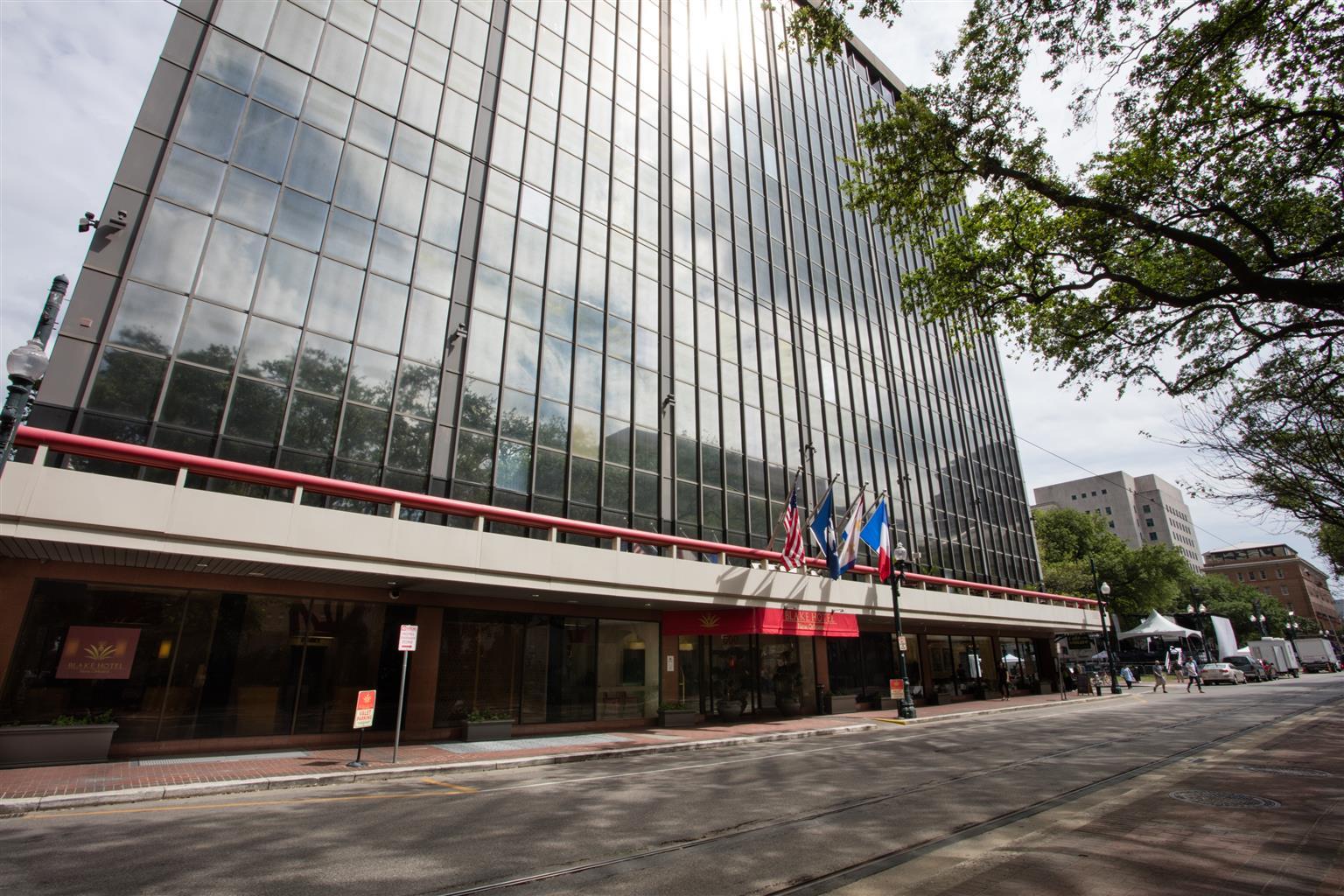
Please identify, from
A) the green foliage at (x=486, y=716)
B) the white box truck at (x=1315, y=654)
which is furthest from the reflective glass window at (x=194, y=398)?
the white box truck at (x=1315, y=654)

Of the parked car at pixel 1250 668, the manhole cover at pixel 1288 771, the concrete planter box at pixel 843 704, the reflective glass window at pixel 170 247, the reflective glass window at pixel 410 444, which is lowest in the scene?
the manhole cover at pixel 1288 771

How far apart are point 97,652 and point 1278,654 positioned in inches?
2909

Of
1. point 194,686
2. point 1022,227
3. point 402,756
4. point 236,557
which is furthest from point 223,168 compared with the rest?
point 1022,227

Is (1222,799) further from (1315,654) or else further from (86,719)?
(1315,654)

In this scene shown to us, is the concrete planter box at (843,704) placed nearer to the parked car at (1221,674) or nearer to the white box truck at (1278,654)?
the parked car at (1221,674)

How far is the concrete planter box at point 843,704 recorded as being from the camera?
90.5 feet

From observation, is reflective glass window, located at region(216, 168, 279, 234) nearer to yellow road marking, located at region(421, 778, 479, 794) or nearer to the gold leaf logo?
the gold leaf logo

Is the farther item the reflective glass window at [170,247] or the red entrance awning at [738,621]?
the red entrance awning at [738,621]

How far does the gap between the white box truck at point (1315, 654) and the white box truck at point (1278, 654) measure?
4.85 m

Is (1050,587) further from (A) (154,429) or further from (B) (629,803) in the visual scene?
(A) (154,429)

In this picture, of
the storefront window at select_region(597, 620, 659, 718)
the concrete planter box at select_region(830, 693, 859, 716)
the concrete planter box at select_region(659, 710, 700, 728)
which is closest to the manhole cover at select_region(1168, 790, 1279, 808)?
the concrete planter box at select_region(659, 710, 700, 728)

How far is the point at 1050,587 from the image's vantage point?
65.3 metres

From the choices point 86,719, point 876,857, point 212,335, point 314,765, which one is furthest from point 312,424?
point 876,857

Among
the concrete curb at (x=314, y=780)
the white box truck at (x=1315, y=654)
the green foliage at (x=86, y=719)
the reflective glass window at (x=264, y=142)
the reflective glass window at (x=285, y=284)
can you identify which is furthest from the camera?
the white box truck at (x=1315, y=654)
